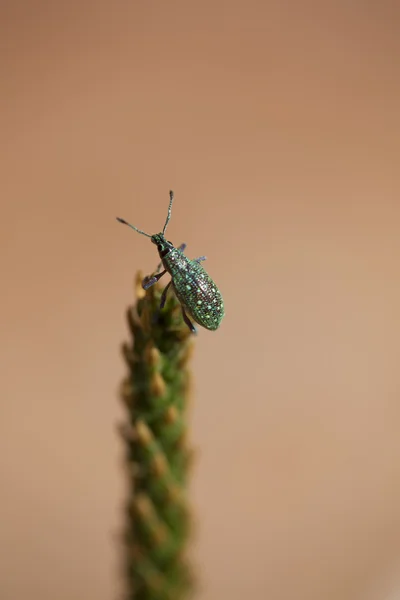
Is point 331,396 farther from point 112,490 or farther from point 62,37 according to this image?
point 62,37

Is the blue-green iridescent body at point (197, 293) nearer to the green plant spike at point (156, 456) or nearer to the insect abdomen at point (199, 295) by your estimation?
the insect abdomen at point (199, 295)

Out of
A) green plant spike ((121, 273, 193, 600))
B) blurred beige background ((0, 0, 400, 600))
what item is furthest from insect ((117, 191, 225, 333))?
blurred beige background ((0, 0, 400, 600))

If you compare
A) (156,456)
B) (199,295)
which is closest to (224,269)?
(199,295)

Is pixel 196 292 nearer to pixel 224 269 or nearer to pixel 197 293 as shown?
pixel 197 293

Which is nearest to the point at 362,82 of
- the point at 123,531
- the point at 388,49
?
the point at 388,49

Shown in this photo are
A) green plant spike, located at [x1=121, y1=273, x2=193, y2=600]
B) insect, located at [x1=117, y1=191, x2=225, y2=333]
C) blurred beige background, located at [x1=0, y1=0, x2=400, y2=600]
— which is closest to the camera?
green plant spike, located at [x1=121, y1=273, x2=193, y2=600]

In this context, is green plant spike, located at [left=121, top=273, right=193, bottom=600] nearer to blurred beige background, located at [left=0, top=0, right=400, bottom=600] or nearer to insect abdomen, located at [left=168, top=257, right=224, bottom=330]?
insect abdomen, located at [left=168, top=257, right=224, bottom=330]
